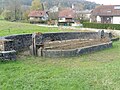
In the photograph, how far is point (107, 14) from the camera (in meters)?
54.9

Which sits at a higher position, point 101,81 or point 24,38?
point 24,38

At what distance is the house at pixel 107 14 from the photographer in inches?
2142

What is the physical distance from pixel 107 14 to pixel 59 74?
46204mm

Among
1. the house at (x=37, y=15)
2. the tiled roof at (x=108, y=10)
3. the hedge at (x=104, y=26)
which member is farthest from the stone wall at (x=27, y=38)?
the house at (x=37, y=15)

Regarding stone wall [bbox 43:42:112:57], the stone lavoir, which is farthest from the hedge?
stone wall [bbox 43:42:112:57]

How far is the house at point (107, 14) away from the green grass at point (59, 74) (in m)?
42.0

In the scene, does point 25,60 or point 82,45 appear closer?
point 25,60

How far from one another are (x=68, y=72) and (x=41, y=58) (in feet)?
11.6

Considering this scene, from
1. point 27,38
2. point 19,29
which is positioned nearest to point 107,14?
point 19,29

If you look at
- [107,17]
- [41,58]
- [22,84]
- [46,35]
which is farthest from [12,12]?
[22,84]

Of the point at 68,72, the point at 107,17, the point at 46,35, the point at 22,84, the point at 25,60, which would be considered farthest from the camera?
the point at 107,17

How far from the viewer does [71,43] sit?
57.6ft

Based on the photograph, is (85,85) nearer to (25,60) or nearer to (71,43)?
(25,60)

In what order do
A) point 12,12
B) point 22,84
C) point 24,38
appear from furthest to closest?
point 12,12, point 24,38, point 22,84
